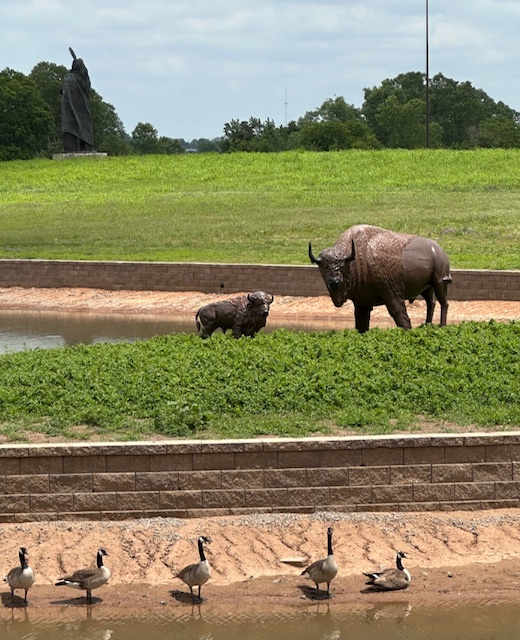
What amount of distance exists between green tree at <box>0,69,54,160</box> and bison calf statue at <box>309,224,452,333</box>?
7373 centimetres

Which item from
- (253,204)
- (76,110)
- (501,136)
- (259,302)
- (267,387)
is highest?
(76,110)

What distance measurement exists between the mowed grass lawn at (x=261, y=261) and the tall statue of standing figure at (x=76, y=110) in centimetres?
401

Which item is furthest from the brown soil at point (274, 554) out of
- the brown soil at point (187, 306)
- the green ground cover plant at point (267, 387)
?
the brown soil at point (187, 306)

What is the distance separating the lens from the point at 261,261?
3534cm

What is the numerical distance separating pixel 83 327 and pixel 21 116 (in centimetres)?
6694

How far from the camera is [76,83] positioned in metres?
72.4

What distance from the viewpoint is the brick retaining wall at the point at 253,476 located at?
41.6ft

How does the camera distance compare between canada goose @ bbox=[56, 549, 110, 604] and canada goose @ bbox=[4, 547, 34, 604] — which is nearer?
canada goose @ bbox=[4, 547, 34, 604]

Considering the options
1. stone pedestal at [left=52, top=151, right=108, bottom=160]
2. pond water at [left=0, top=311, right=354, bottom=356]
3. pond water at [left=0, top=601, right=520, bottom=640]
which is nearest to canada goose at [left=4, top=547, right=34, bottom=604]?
pond water at [left=0, top=601, right=520, bottom=640]

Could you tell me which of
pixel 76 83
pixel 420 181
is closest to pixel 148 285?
pixel 420 181

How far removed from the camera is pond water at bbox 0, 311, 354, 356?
2561 cm

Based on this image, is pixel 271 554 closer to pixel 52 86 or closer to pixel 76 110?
pixel 76 110

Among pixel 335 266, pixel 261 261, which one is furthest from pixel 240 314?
pixel 261 261

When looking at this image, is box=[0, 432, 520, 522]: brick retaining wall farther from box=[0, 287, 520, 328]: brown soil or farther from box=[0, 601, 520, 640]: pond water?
box=[0, 287, 520, 328]: brown soil
